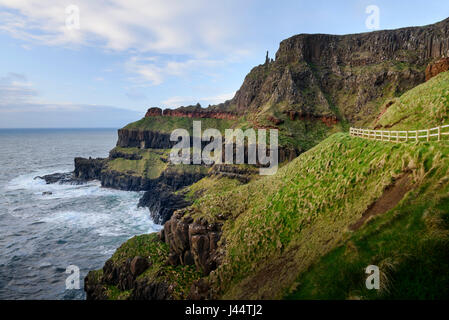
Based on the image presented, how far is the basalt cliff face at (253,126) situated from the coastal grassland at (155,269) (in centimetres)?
15

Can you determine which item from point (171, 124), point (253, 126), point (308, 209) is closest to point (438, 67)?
point (308, 209)

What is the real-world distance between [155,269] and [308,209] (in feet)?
60.6

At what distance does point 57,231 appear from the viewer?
55969 mm

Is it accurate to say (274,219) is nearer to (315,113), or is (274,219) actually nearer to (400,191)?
(400,191)

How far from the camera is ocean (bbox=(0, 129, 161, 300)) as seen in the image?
38.0m

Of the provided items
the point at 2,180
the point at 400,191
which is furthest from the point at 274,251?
the point at 2,180

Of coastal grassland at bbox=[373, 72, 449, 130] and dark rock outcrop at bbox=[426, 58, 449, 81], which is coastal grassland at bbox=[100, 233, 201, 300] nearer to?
coastal grassland at bbox=[373, 72, 449, 130]

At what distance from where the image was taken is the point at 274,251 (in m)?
22.4

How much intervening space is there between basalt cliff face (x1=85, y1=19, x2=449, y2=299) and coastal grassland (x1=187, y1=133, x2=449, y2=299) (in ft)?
0.78

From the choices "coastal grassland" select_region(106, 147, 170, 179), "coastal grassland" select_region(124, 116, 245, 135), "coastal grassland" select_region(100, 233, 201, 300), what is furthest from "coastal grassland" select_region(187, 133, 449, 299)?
"coastal grassland" select_region(124, 116, 245, 135)

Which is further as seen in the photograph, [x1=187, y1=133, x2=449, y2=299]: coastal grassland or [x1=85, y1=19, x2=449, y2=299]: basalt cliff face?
[x1=85, y1=19, x2=449, y2=299]: basalt cliff face

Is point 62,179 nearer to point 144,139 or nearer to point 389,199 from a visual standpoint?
point 144,139

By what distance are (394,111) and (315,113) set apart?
53.2m

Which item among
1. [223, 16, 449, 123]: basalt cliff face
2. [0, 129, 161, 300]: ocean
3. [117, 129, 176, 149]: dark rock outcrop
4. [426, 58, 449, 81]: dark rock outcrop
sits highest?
[223, 16, 449, 123]: basalt cliff face
